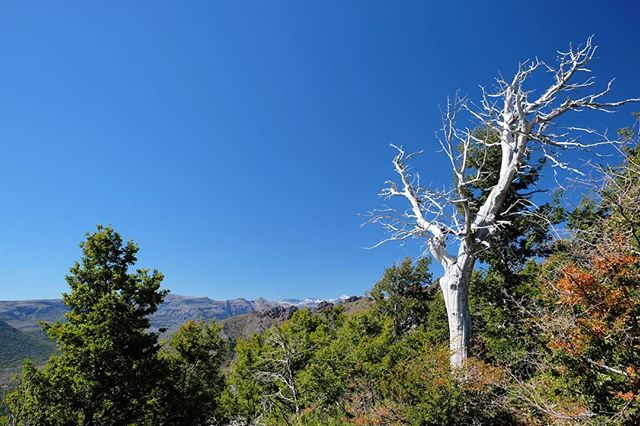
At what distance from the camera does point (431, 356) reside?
983 centimetres

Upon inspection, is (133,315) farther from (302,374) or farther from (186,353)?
(186,353)

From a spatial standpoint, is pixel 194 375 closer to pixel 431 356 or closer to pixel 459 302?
pixel 431 356

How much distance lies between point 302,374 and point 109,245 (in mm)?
12612

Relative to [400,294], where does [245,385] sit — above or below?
below

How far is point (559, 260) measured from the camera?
6734mm

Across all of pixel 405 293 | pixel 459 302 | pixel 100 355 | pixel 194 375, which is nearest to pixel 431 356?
pixel 459 302

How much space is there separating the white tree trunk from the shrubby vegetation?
62 cm

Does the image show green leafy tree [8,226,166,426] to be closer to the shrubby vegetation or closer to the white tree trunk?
the shrubby vegetation

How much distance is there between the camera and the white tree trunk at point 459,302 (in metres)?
10.4

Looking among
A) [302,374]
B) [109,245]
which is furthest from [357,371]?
[109,245]

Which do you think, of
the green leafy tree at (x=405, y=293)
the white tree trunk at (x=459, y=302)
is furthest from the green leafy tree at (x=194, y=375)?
the green leafy tree at (x=405, y=293)

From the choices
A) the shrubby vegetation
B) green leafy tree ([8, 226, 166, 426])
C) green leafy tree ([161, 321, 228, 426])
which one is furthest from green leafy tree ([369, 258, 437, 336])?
green leafy tree ([8, 226, 166, 426])

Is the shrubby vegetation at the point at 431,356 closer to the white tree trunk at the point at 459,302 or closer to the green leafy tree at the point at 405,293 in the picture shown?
the white tree trunk at the point at 459,302

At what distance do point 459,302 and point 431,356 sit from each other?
1.97 m
